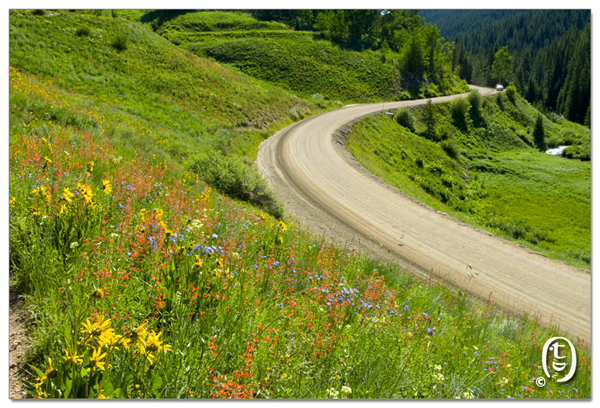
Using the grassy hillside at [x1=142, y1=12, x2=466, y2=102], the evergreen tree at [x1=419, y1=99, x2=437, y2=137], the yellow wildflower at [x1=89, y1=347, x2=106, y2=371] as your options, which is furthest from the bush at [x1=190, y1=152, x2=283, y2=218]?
the grassy hillside at [x1=142, y1=12, x2=466, y2=102]

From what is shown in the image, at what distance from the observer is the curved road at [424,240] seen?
13.0 m

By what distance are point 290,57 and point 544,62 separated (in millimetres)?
108985

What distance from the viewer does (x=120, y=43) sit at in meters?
34.0

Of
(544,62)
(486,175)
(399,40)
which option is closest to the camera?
(486,175)

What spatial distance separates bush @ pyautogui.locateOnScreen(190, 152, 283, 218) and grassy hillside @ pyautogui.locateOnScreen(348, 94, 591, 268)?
438 inches

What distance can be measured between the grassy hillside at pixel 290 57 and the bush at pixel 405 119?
10974mm

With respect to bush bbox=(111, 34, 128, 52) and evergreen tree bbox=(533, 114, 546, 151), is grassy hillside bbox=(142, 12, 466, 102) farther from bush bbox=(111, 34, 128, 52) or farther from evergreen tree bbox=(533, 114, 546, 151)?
bush bbox=(111, 34, 128, 52)

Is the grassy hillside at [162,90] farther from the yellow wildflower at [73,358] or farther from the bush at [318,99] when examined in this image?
the yellow wildflower at [73,358]

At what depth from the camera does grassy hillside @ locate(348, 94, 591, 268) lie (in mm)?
27156

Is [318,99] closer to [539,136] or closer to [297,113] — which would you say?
[297,113]

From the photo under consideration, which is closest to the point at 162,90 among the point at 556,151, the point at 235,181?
the point at 235,181

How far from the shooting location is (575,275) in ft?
49.0

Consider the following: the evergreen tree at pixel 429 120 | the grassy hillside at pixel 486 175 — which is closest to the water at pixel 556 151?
the grassy hillside at pixel 486 175
